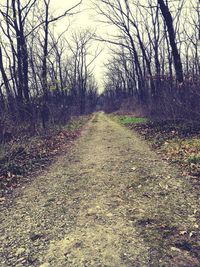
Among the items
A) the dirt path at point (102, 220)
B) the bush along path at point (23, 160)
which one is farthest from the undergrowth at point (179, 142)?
the bush along path at point (23, 160)

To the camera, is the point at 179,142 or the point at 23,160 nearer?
the point at 23,160

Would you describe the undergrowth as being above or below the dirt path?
above

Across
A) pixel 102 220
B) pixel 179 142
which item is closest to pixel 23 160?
pixel 102 220

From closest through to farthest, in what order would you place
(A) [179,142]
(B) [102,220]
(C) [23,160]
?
(B) [102,220]
(C) [23,160]
(A) [179,142]

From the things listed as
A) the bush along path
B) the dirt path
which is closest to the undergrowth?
the dirt path

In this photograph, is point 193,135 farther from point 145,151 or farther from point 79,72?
point 79,72

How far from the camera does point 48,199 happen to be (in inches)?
216

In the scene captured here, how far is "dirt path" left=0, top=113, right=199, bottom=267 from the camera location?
3.34 m

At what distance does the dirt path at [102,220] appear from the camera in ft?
11.0

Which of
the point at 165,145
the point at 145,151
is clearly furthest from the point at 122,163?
the point at 165,145

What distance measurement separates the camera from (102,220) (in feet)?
14.1

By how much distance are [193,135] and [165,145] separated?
127 cm

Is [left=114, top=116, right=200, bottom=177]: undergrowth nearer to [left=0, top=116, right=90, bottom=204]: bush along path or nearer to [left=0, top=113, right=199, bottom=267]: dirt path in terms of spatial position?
[left=0, top=113, right=199, bottom=267]: dirt path

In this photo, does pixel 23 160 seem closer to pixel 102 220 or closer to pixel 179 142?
pixel 102 220
